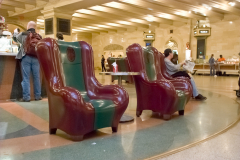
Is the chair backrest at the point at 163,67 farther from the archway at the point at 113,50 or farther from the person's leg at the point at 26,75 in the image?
the archway at the point at 113,50

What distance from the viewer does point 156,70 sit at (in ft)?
13.1

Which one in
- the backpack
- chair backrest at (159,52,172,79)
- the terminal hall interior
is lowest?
the terminal hall interior

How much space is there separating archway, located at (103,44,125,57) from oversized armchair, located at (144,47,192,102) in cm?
1817

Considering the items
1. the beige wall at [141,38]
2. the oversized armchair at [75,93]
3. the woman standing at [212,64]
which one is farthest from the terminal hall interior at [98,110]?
the beige wall at [141,38]

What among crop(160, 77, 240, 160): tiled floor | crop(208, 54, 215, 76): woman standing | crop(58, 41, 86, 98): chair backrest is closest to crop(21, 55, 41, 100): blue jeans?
crop(58, 41, 86, 98): chair backrest

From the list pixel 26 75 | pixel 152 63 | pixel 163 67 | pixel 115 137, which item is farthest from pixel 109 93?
pixel 26 75

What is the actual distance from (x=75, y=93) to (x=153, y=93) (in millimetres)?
1489

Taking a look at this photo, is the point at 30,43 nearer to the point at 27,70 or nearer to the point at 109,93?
the point at 27,70

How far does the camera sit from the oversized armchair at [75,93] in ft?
7.60

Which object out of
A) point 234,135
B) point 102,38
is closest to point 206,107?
point 234,135

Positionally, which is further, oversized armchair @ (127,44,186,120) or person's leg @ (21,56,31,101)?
person's leg @ (21,56,31,101)

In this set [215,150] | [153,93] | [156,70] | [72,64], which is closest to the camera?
[215,150]

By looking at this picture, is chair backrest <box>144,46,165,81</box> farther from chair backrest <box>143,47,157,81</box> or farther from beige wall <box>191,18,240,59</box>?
beige wall <box>191,18,240,59</box>

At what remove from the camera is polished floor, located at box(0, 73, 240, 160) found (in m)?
2.06
